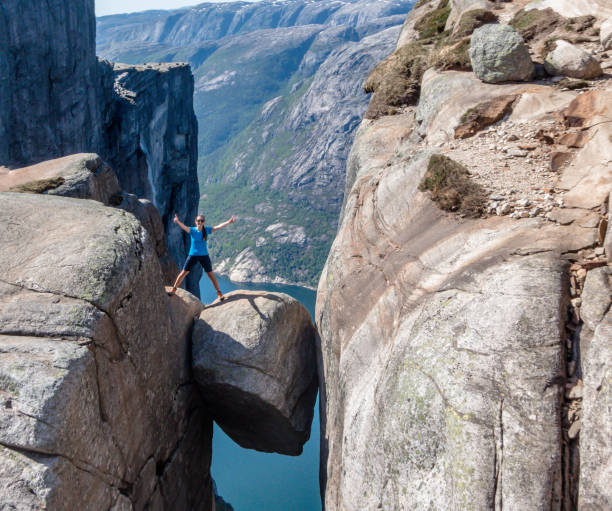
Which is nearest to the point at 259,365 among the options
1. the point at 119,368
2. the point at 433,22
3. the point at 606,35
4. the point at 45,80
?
the point at 119,368

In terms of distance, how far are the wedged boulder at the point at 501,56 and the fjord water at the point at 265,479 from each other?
42887 millimetres

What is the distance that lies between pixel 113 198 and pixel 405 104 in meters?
15.8

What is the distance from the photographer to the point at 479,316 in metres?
8.78

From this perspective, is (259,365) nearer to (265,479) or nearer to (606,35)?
(606,35)

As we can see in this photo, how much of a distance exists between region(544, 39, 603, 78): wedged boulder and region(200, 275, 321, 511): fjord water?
43.5m

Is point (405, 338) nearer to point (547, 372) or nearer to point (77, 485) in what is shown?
point (547, 372)

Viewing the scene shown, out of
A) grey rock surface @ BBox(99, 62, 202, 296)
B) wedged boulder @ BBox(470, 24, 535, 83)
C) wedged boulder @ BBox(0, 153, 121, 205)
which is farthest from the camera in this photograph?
Result: grey rock surface @ BBox(99, 62, 202, 296)

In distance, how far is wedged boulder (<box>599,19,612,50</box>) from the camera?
15867 mm

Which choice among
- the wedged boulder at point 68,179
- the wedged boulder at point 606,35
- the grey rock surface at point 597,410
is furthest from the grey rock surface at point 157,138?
the grey rock surface at point 597,410

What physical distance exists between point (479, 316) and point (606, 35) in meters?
13.7

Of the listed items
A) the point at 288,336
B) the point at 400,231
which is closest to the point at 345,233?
the point at 400,231

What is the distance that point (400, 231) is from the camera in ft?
42.2

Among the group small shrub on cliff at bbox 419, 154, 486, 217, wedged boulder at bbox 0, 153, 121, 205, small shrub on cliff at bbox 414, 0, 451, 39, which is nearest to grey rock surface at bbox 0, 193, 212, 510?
wedged boulder at bbox 0, 153, 121, 205

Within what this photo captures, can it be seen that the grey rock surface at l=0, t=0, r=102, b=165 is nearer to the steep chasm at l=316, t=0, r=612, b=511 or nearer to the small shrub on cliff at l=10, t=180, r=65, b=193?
the small shrub on cliff at l=10, t=180, r=65, b=193
